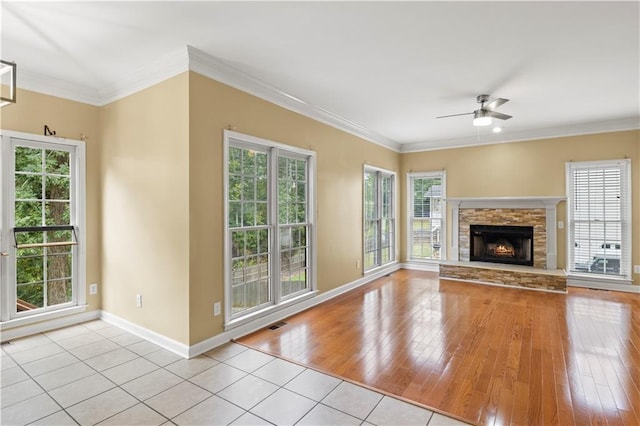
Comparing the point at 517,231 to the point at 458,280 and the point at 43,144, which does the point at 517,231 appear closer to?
the point at 458,280

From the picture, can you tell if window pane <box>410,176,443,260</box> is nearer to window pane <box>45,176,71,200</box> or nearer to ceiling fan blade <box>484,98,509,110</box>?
ceiling fan blade <box>484,98,509,110</box>

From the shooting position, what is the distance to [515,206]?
6.34 meters

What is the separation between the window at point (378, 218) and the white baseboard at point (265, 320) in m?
0.73

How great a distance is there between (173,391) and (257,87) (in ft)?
10.1

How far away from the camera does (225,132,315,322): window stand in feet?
12.1

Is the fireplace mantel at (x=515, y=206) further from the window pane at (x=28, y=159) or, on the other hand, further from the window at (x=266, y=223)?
the window pane at (x=28, y=159)

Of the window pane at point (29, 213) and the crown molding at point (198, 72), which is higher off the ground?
the crown molding at point (198, 72)

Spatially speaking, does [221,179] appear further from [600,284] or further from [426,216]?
[600,284]

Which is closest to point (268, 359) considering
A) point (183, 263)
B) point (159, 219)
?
point (183, 263)

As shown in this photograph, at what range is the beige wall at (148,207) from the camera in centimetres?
320

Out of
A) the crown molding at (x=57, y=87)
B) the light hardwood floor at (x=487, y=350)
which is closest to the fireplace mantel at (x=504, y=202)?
the light hardwood floor at (x=487, y=350)

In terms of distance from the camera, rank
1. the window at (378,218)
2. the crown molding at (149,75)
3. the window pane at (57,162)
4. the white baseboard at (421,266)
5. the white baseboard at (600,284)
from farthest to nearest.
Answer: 1. the white baseboard at (421,266)
2. the window at (378,218)
3. the white baseboard at (600,284)
4. the window pane at (57,162)
5. the crown molding at (149,75)

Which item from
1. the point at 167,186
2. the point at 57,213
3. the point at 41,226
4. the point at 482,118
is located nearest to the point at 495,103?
the point at 482,118

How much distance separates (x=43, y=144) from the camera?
3.75m
